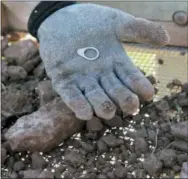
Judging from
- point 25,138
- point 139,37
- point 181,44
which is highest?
point 139,37

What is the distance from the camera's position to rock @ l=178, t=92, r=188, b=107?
3.78 feet

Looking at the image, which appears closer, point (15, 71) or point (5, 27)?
point (15, 71)

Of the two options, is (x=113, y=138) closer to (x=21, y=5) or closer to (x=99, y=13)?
(x=99, y=13)

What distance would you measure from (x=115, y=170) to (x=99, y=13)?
342 mm

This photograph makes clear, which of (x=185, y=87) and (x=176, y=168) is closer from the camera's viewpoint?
(x=176, y=168)

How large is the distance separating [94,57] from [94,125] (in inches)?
5.7

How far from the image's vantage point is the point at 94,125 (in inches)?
43.5

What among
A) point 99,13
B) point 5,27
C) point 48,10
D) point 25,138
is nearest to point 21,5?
point 5,27

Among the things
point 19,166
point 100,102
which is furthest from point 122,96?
point 19,166

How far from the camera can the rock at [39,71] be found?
1337 mm

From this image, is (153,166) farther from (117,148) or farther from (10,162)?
(10,162)

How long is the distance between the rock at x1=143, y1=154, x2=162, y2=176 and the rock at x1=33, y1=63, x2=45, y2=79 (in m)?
0.45

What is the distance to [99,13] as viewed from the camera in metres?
1.11

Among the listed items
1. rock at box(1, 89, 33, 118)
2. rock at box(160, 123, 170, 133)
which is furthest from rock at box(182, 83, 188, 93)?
rock at box(1, 89, 33, 118)
